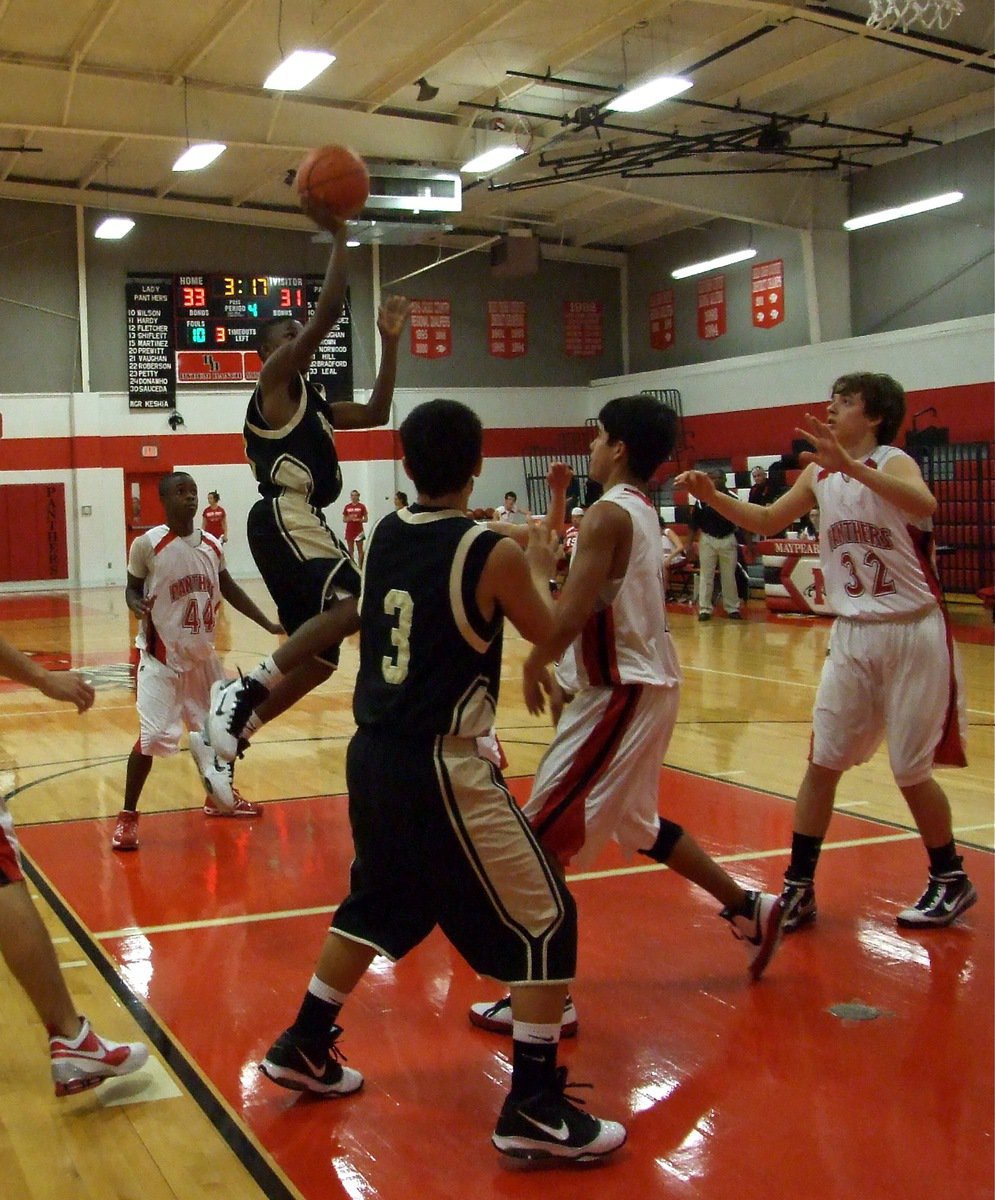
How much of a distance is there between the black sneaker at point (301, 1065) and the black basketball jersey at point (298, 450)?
2069mm

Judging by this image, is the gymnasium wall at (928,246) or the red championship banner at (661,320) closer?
the gymnasium wall at (928,246)

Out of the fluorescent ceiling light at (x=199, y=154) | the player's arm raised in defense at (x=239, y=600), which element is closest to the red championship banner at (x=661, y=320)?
the fluorescent ceiling light at (x=199, y=154)

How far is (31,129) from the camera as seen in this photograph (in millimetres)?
17938

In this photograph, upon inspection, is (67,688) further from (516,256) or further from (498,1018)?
(516,256)

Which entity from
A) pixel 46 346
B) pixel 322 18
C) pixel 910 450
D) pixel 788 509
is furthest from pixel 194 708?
pixel 46 346

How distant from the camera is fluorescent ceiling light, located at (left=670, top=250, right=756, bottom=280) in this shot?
2306 centimetres

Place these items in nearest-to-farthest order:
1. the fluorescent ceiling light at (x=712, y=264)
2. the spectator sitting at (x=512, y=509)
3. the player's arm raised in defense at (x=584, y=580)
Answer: the player's arm raised in defense at (x=584, y=580)
the fluorescent ceiling light at (x=712, y=264)
the spectator sitting at (x=512, y=509)

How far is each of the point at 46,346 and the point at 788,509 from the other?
70.8 feet

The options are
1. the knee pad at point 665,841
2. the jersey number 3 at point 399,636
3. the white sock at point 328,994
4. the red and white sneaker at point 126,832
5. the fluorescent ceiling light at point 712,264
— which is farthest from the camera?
the fluorescent ceiling light at point 712,264

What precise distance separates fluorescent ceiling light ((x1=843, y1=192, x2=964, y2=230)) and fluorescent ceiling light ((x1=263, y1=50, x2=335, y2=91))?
29.6ft

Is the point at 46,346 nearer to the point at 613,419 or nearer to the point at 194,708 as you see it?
the point at 194,708

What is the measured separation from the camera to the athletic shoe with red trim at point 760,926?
149 inches

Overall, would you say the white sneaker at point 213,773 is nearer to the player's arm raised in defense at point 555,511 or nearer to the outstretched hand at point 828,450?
the player's arm raised in defense at point 555,511

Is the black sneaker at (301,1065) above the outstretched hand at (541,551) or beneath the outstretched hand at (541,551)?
beneath
